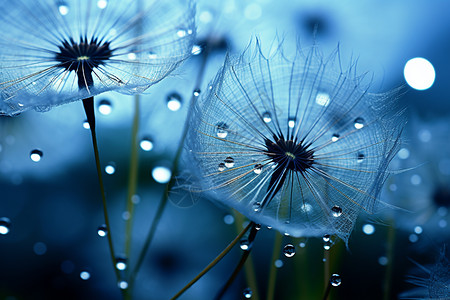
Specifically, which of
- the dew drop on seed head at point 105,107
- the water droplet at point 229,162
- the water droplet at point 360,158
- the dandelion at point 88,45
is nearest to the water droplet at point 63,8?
the dandelion at point 88,45

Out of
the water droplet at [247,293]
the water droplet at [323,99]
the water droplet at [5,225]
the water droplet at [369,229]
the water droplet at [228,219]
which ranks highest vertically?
the water droplet at [323,99]

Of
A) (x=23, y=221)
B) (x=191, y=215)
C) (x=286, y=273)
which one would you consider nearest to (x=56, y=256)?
(x=23, y=221)

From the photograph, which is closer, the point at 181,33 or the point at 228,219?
the point at 181,33

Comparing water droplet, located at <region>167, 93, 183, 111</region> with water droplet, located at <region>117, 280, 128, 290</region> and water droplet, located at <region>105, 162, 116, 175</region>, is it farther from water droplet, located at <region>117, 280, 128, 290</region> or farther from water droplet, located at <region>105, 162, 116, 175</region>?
water droplet, located at <region>117, 280, 128, 290</region>

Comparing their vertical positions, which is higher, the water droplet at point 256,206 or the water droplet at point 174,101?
the water droplet at point 174,101

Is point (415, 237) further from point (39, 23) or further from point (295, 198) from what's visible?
point (39, 23)

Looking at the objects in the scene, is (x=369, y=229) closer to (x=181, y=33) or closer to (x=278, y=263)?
(x=278, y=263)

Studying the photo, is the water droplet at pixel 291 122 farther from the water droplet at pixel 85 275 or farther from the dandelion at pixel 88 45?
the water droplet at pixel 85 275

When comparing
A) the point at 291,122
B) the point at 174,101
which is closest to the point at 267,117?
the point at 291,122

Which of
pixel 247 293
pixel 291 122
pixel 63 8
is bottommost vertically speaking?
pixel 247 293
